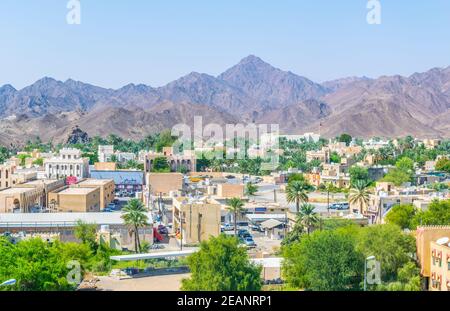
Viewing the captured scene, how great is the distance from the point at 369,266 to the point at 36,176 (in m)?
25.3

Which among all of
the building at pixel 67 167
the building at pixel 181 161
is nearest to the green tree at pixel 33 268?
the building at pixel 67 167

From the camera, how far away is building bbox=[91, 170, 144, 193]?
128 ft

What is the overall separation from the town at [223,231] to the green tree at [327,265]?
1.0 inches

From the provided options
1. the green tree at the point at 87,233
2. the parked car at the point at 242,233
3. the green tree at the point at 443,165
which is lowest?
the parked car at the point at 242,233

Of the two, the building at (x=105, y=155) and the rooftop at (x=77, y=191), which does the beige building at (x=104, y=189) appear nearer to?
the rooftop at (x=77, y=191)

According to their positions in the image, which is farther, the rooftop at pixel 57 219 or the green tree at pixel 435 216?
the rooftop at pixel 57 219

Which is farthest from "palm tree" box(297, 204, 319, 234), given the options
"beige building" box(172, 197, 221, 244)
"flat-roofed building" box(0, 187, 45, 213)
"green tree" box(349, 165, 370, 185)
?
"green tree" box(349, 165, 370, 185)

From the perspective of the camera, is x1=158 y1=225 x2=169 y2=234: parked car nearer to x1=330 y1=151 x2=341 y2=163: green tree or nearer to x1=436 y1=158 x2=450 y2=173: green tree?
x1=436 y1=158 x2=450 y2=173: green tree

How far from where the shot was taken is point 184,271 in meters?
16.2

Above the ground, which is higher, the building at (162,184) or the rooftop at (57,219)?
the building at (162,184)

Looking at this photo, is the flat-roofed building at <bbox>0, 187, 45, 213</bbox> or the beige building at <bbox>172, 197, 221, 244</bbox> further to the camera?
the flat-roofed building at <bbox>0, 187, 45, 213</bbox>

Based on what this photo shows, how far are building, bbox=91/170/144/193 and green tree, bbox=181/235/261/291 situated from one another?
2575cm

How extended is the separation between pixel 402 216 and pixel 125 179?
2075cm

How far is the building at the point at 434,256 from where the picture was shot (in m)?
13.0
